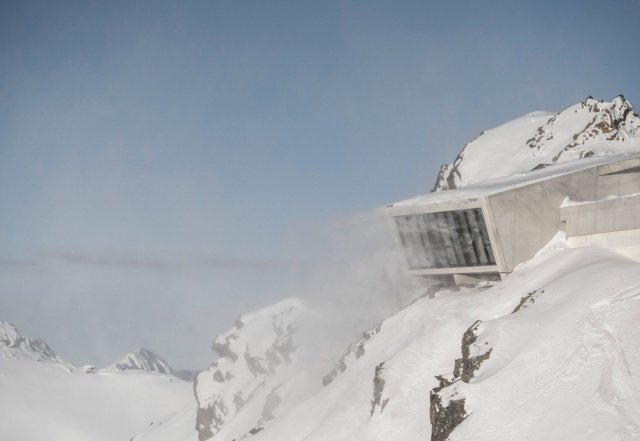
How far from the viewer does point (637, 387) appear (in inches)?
1015

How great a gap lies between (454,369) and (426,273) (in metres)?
16.5

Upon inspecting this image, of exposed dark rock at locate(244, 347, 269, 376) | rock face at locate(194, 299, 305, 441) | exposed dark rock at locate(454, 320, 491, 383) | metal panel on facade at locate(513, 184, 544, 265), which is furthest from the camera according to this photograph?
exposed dark rock at locate(244, 347, 269, 376)

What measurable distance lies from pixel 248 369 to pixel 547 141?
82202mm

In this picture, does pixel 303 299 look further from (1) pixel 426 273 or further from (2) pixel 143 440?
(1) pixel 426 273

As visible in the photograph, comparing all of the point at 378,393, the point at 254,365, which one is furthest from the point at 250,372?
A: the point at 378,393

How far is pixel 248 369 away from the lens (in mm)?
141250

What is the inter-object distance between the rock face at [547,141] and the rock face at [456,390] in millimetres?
32302

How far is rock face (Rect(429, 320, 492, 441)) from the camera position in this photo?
102 feet

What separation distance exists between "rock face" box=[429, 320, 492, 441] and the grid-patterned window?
1091cm

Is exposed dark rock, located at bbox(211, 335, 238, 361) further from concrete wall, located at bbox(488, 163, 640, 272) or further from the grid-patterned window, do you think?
concrete wall, located at bbox(488, 163, 640, 272)

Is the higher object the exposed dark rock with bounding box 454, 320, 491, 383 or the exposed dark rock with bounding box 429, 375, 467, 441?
the exposed dark rock with bounding box 454, 320, 491, 383

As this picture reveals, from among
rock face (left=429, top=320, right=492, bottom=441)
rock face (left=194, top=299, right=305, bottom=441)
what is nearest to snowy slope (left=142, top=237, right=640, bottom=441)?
rock face (left=429, top=320, right=492, bottom=441)

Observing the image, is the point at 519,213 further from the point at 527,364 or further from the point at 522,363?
the point at 527,364

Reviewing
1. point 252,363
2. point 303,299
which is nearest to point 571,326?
point 303,299
